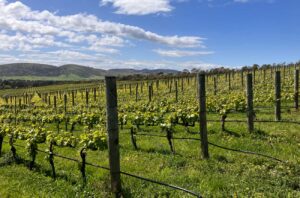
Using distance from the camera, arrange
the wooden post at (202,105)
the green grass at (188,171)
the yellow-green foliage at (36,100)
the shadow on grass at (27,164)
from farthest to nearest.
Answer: the yellow-green foliage at (36,100) → the wooden post at (202,105) → the shadow on grass at (27,164) → the green grass at (188,171)

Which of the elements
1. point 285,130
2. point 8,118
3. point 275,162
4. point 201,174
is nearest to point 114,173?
point 201,174

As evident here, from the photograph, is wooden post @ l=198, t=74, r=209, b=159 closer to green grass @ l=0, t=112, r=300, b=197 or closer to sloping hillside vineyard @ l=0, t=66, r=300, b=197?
sloping hillside vineyard @ l=0, t=66, r=300, b=197

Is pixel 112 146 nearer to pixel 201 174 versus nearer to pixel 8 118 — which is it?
pixel 201 174

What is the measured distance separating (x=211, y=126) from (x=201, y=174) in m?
6.17

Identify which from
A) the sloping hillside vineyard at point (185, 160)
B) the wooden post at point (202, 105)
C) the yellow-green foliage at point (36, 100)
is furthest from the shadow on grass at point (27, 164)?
the yellow-green foliage at point (36, 100)

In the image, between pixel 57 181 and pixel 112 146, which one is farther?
pixel 57 181

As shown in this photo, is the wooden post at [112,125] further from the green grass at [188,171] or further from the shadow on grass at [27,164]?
the shadow on grass at [27,164]

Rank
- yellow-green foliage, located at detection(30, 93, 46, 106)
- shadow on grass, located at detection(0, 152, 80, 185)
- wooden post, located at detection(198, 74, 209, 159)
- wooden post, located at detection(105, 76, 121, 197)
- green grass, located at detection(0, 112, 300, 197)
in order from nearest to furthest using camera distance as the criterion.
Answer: wooden post, located at detection(105, 76, 121, 197) < green grass, located at detection(0, 112, 300, 197) < shadow on grass, located at detection(0, 152, 80, 185) < wooden post, located at detection(198, 74, 209, 159) < yellow-green foliage, located at detection(30, 93, 46, 106)

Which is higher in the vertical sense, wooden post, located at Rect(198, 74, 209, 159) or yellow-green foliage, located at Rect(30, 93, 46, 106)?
wooden post, located at Rect(198, 74, 209, 159)

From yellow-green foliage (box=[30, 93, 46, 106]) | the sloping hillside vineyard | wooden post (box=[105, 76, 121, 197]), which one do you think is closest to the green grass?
the sloping hillside vineyard

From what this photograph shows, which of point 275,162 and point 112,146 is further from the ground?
point 112,146

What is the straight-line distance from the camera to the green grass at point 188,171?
21.7 ft

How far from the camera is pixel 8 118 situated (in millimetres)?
21391

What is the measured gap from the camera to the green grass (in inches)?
260
